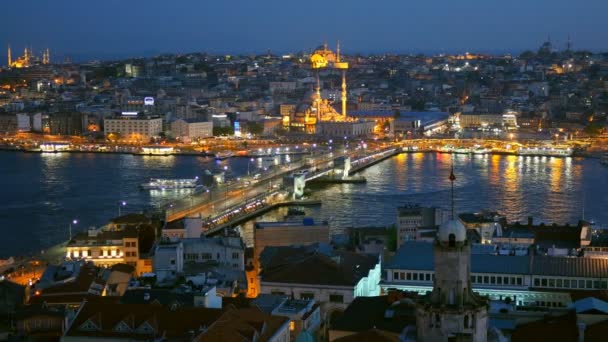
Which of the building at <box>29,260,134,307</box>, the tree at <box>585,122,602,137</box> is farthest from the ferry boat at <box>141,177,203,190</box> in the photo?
the tree at <box>585,122,602,137</box>

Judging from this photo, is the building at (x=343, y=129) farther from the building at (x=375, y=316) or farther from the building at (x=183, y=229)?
the building at (x=375, y=316)

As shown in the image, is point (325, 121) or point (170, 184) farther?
point (325, 121)

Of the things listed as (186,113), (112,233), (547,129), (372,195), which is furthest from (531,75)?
(112,233)

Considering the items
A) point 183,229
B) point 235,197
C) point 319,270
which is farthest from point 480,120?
point 319,270

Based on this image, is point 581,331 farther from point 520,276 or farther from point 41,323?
point 41,323

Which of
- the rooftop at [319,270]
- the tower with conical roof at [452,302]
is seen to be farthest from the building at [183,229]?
the tower with conical roof at [452,302]
